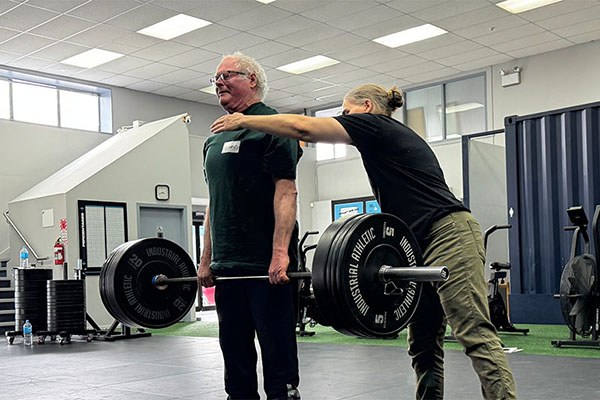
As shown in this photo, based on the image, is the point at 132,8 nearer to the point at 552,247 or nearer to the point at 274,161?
the point at 552,247

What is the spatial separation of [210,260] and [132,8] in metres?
6.75

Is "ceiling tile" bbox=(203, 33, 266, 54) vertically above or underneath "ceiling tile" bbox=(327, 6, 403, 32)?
underneath

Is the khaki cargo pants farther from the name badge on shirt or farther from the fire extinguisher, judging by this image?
the fire extinguisher

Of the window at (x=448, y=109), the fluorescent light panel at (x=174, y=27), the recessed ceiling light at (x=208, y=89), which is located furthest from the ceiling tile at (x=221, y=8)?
the window at (x=448, y=109)

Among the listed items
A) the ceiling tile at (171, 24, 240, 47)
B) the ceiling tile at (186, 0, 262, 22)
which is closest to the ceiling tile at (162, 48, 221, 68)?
the ceiling tile at (171, 24, 240, 47)

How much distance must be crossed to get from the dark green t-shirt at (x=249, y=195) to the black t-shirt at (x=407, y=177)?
27 cm

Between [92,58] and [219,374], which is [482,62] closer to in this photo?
[92,58]

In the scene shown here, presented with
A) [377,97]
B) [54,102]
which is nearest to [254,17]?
[54,102]

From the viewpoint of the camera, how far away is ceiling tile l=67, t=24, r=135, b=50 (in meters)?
9.17

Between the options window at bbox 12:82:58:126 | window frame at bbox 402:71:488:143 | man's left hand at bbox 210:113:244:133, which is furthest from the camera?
window frame at bbox 402:71:488:143

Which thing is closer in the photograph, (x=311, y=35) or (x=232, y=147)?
(x=232, y=147)

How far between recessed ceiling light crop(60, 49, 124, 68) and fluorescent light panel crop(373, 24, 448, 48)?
382 cm

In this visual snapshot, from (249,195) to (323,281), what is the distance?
474mm

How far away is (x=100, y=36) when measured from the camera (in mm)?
9445
